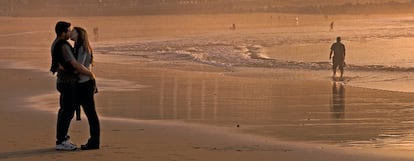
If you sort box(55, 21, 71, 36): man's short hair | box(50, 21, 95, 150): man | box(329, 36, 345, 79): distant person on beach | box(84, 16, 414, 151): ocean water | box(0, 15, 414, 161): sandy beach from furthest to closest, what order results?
1. box(329, 36, 345, 79): distant person on beach
2. box(84, 16, 414, 151): ocean water
3. box(0, 15, 414, 161): sandy beach
4. box(55, 21, 71, 36): man's short hair
5. box(50, 21, 95, 150): man

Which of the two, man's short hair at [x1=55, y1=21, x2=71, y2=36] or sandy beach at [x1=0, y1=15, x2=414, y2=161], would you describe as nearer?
man's short hair at [x1=55, y1=21, x2=71, y2=36]

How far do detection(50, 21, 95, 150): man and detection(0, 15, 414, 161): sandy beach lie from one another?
266 millimetres

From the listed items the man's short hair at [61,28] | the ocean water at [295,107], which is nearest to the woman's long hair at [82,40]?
the man's short hair at [61,28]

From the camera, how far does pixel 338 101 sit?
17031mm

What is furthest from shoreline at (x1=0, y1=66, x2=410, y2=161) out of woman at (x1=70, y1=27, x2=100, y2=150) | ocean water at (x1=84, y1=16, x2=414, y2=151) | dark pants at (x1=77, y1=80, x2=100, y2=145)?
ocean water at (x1=84, y1=16, x2=414, y2=151)

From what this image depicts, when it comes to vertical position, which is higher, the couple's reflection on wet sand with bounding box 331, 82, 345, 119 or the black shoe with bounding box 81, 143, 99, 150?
the black shoe with bounding box 81, 143, 99, 150

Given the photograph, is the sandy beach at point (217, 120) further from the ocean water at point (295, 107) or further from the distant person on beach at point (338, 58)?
the distant person on beach at point (338, 58)

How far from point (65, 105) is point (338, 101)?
781cm

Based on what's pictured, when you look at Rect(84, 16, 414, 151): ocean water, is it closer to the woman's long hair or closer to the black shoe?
the black shoe

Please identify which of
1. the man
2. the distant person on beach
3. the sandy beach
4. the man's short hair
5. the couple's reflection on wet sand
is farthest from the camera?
the distant person on beach

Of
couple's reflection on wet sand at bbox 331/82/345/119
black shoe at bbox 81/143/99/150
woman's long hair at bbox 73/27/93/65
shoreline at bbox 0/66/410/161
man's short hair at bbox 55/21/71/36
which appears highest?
man's short hair at bbox 55/21/71/36

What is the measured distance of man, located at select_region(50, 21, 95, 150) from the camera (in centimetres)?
1002

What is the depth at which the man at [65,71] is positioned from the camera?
1002 centimetres

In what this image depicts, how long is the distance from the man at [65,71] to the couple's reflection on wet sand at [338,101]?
17.1 feet
